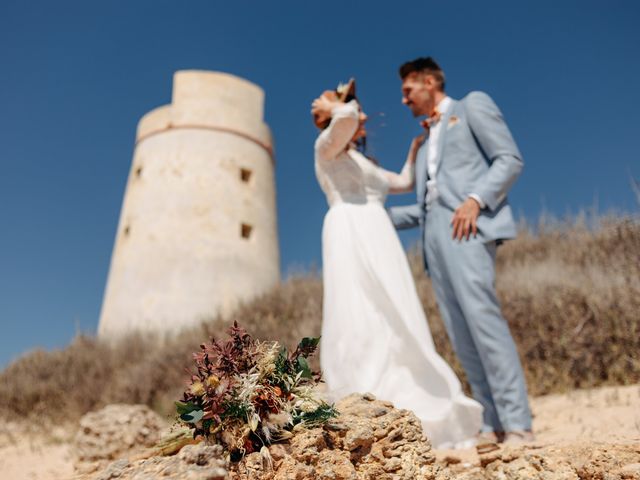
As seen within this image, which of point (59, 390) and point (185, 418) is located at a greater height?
point (59, 390)

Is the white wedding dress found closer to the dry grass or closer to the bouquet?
the bouquet

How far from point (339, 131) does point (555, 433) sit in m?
2.18

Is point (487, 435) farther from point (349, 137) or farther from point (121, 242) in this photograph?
point (121, 242)

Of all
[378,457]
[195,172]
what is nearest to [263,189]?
[195,172]

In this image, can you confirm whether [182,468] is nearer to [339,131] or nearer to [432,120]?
[339,131]

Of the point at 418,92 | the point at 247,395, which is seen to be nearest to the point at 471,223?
the point at 418,92

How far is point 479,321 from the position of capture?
3.11 m

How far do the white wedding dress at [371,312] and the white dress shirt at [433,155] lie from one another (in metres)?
0.34

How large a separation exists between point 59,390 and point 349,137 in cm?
626

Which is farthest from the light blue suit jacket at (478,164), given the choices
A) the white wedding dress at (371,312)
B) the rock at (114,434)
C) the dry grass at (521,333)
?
the rock at (114,434)

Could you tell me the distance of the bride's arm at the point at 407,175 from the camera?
374 cm

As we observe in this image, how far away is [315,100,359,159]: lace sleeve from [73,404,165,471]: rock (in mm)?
Result: 2756

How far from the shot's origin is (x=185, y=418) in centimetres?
160

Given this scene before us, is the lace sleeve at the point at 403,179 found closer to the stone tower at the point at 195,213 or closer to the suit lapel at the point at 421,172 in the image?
the suit lapel at the point at 421,172
